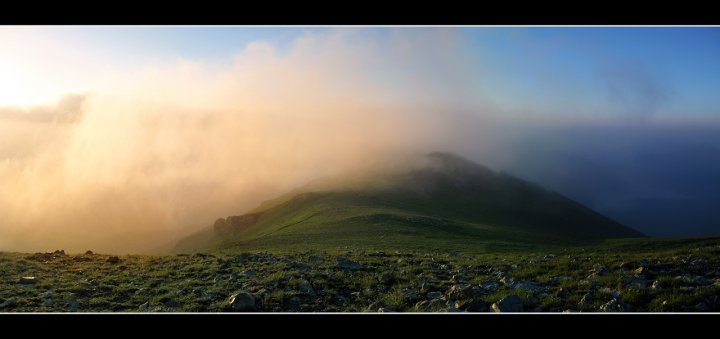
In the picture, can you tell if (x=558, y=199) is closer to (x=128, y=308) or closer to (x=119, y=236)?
(x=119, y=236)

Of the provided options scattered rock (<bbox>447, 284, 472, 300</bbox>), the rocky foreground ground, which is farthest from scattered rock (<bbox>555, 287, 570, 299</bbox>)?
scattered rock (<bbox>447, 284, 472, 300</bbox>)

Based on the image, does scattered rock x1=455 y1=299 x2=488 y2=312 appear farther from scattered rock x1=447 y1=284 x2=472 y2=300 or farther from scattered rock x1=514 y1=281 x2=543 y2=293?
scattered rock x1=514 y1=281 x2=543 y2=293

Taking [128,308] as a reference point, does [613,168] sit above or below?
above

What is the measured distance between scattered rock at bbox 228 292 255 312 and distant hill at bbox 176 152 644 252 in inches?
1527

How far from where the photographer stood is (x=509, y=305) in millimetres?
16891

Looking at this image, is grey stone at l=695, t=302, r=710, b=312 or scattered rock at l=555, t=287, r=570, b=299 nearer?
grey stone at l=695, t=302, r=710, b=312

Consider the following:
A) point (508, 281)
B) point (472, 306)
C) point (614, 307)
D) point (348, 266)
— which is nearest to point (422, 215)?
point (348, 266)

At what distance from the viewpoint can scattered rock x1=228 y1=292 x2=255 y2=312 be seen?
18.8 meters

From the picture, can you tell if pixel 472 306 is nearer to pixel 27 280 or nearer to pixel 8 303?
pixel 8 303

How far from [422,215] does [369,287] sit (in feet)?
253
